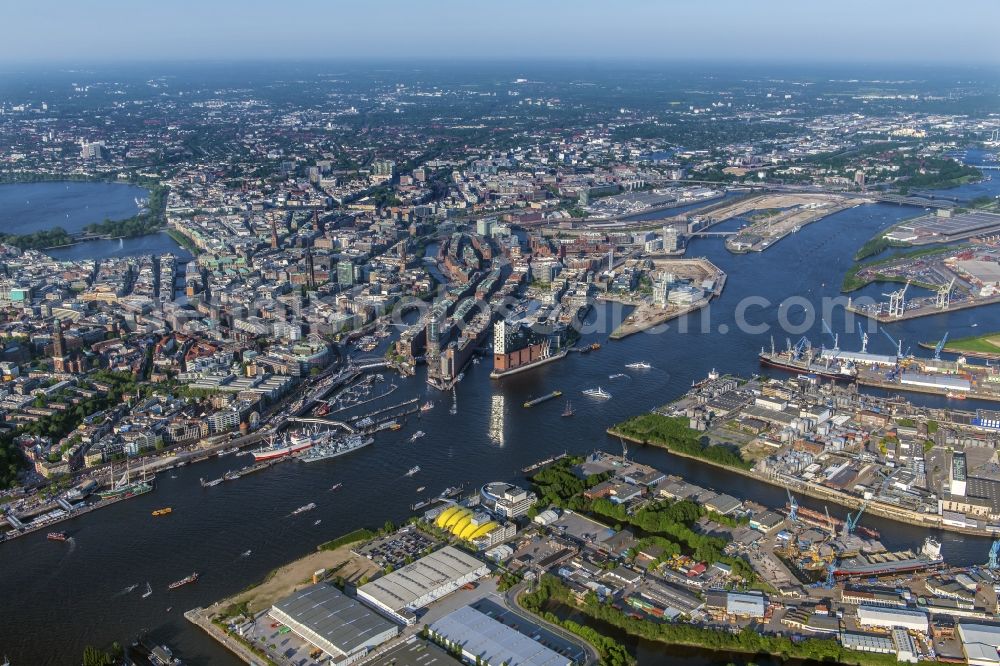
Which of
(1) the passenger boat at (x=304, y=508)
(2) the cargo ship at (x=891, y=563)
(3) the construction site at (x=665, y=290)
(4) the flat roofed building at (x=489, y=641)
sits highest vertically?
(3) the construction site at (x=665, y=290)

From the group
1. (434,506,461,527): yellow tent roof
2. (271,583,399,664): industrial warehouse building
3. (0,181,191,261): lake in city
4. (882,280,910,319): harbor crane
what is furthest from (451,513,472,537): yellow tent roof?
(0,181,191,261): lake in city

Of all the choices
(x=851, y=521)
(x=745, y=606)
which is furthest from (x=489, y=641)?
(x=851, y=521)

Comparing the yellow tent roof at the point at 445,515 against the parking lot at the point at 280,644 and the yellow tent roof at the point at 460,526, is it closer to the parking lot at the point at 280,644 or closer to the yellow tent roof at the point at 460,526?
the yellow tent roof at the point at 460,526

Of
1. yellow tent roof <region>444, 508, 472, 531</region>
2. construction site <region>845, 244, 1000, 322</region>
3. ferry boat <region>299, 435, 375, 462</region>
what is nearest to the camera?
yellow tent roof <region>444, 508, 472, 531</region>

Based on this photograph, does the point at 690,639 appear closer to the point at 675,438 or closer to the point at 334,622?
the point at 334,622

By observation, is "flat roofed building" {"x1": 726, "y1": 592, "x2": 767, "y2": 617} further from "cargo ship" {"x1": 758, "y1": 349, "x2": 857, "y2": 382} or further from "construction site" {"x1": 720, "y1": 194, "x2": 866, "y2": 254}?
"construction site" {"x1": 720, "y1": 194, "x2": 866, "y2": 254}

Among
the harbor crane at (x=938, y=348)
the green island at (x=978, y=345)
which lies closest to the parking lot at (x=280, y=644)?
the harbor crane at (x=938, y=348)
